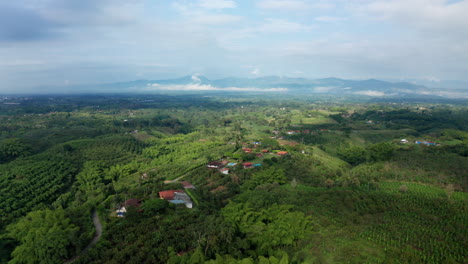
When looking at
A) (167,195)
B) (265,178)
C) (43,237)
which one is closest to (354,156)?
(265,178)

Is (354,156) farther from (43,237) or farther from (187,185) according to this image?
(43,237)

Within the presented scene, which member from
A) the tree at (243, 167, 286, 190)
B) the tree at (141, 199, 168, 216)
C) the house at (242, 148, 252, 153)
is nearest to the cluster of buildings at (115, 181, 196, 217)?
the tree at (141, 199, 168, 216)

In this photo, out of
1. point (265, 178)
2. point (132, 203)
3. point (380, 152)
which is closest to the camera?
point (132, 203)

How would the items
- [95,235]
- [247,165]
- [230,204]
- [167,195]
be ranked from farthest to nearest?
1. [247,165]
2. [167,195]
3. [230,204]
4. [95,235]

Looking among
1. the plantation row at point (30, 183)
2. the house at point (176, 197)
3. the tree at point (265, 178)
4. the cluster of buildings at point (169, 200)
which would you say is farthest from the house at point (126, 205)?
the tree at point (265, 178)

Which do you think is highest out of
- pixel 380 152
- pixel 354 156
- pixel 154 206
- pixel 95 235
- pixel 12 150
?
pixel 12 150

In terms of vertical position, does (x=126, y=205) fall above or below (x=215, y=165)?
below

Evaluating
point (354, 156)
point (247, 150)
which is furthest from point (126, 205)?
point (354, 156)

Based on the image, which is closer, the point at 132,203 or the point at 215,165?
the point at 132,203
